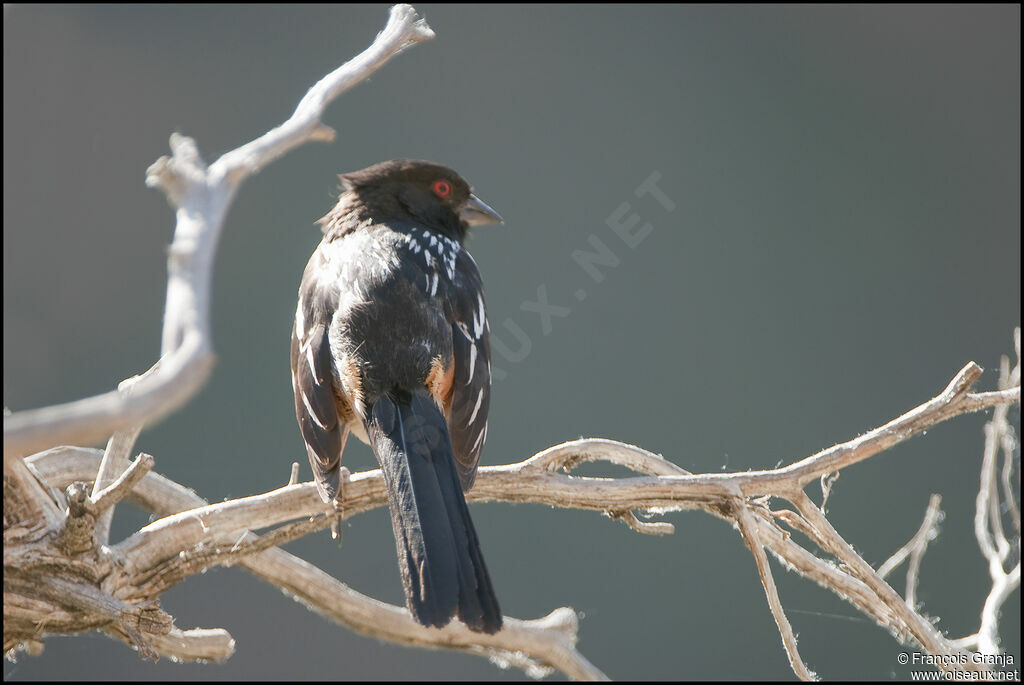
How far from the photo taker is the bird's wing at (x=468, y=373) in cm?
233

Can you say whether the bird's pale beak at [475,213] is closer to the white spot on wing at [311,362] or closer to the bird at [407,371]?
the bird at [407,371]

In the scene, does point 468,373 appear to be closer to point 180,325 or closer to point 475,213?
point 475,213

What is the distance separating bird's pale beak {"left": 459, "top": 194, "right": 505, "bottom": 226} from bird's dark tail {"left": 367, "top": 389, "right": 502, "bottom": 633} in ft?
3.45

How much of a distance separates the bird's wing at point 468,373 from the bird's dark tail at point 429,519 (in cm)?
8

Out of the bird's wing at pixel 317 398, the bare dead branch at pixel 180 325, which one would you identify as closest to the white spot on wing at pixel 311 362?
the bird's wing at pixel 317 398

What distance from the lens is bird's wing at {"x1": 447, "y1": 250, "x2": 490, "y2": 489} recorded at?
2330 millimetres

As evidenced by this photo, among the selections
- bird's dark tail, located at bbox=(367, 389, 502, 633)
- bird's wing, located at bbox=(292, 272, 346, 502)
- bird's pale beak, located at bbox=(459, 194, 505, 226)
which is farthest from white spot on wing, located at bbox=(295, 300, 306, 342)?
bird's pale beak, located at bbox=(459, 194, 505, 226)

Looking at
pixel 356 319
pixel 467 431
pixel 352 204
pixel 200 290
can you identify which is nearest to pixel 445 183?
pixel 352 204

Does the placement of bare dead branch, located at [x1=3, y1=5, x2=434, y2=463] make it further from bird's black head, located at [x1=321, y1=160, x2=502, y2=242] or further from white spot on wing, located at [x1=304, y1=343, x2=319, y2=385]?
bird's black head, located at [x1=321, y1=160, x2=502, y2=242]

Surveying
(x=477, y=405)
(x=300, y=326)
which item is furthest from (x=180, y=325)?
(x=300, y=326)

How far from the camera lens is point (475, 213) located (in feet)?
10.6

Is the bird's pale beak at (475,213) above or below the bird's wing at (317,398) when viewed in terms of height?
above

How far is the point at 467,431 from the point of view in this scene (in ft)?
7.83

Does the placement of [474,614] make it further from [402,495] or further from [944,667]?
[944,667]
